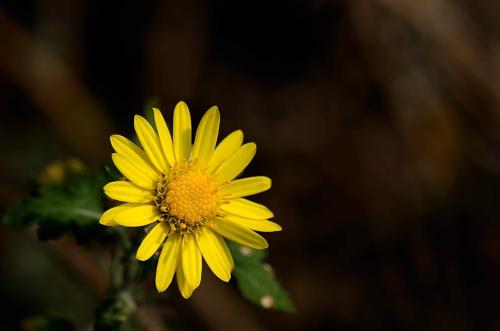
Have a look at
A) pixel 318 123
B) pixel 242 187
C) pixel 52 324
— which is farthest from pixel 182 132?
pixel 318 123

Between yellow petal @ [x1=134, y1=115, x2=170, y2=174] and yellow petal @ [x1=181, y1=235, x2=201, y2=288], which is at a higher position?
yellow petal @ [x1=134, y1=115, x2=170, y2=174]

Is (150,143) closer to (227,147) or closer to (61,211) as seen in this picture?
(227,147)

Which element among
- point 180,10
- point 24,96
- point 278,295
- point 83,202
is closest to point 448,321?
point 278,295

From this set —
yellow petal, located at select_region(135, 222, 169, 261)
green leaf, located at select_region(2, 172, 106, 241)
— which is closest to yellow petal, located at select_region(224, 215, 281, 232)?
yellow petal, located at select_region(135, 222, 169, 261)

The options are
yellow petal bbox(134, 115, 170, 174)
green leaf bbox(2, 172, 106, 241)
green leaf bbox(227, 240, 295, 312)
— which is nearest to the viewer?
yellow petal bbox(134, 115, 170, 174)

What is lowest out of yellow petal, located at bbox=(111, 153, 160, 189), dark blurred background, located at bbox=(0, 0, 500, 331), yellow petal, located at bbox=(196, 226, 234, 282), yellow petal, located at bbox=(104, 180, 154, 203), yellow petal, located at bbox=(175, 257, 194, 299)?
yellow petal, located at bbox=(175, 257, 194, 299)

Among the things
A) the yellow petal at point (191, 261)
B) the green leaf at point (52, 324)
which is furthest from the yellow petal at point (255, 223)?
the green leaf at point (52, 324)

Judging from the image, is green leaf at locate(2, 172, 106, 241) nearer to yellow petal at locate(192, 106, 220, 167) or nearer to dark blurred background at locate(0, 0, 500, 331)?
yellow petal at locate(192, 106, 220, 167)
